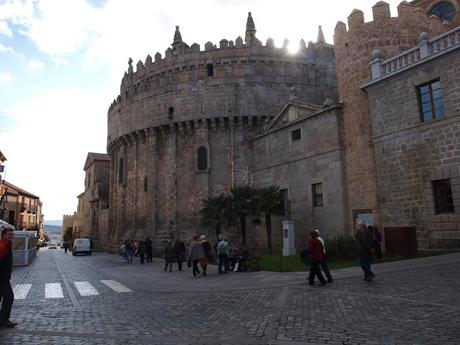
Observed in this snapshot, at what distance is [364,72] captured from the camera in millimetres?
18516

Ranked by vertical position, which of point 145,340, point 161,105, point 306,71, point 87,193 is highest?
point 306,71

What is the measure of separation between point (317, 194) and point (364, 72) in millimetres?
6888

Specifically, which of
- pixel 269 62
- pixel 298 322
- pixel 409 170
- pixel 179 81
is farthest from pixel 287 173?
pixel 298 322

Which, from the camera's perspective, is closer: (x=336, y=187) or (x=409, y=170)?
(x=409, y=170)

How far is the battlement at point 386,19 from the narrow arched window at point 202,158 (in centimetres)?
1330

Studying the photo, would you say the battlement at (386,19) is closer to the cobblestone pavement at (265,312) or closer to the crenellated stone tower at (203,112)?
the crenellated stone tower at (203,112)

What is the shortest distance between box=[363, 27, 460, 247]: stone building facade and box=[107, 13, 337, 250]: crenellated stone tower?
38.2ft

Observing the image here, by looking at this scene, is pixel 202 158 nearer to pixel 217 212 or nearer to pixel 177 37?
pixel 217 212

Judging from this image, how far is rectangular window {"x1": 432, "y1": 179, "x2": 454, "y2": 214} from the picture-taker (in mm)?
14203

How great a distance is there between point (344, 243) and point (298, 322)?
30.7 feet

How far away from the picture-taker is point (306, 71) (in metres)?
29.3

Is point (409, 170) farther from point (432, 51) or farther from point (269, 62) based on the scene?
point (269, 62)

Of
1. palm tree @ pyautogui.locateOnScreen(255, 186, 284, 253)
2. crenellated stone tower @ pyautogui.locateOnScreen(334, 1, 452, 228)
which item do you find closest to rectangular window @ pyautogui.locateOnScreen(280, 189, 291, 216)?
palm tree @ pyautogui.locateOnScreen(255, 186, 284, 253)

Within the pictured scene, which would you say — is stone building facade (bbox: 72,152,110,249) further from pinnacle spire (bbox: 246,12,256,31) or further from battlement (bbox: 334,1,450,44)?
battlement (bbox: 334,1,450,44)
